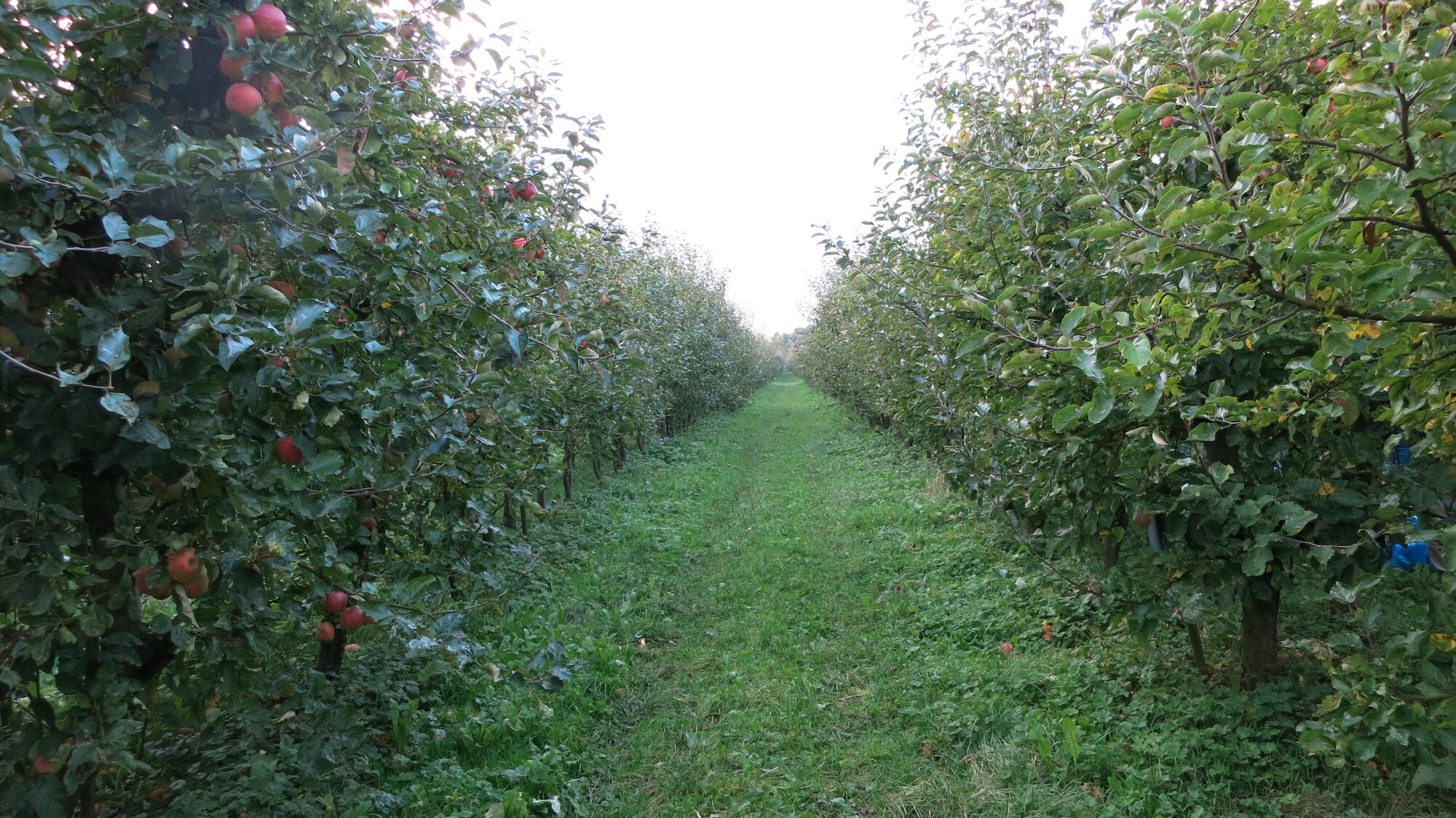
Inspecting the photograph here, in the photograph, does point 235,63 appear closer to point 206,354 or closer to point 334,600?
point 206,354

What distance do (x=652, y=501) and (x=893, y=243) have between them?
5356 mm

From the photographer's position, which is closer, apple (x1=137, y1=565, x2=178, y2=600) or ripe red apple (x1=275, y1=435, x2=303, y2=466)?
apple (x1=137, y1=565, x2=178, y2=600)

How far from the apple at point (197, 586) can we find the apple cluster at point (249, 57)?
1219 mm

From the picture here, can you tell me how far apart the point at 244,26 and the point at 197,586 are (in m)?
1.44

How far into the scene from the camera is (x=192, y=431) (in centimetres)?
169

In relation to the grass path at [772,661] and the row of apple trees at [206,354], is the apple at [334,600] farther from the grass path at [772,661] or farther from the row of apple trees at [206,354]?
the grass path at [772,661]

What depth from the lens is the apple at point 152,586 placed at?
5.58 feet

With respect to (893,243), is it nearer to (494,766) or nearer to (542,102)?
(542,102)

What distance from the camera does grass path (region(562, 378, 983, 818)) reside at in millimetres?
3320

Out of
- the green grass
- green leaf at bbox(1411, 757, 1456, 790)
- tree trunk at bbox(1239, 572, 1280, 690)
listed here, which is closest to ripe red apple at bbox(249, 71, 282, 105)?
the green grass

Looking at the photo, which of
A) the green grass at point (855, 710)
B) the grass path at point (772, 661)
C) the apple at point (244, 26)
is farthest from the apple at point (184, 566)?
the grass path at point (772, 661)

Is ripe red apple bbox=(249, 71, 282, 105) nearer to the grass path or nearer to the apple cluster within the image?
the apple cluster

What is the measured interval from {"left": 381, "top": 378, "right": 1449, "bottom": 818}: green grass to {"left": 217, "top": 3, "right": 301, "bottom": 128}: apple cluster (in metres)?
2.74

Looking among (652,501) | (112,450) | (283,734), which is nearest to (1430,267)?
(112,450)
